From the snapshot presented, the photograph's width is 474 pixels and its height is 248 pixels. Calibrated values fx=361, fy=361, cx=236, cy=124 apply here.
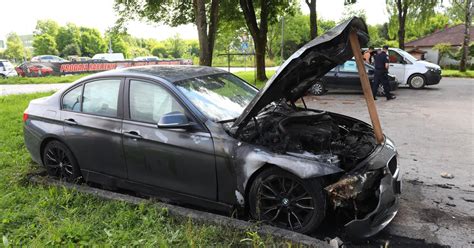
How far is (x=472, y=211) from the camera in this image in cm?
399

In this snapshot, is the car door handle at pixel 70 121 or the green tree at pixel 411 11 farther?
the green tree at pixel 411 11

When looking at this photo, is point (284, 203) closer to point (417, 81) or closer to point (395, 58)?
point (395, 58)

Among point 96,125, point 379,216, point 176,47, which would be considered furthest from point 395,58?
point 176,47

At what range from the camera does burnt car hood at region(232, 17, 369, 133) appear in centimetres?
321

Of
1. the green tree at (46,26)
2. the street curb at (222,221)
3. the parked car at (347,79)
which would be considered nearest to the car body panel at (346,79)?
the parked car at (347,79)

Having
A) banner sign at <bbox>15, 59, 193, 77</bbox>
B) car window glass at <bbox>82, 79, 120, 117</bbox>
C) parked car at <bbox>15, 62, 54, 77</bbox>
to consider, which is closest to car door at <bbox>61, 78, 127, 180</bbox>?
car window glass at <bbox>82, 79, 120, 117</bbox>

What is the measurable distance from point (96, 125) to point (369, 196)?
10.0ft

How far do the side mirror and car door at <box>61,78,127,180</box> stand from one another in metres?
0.75

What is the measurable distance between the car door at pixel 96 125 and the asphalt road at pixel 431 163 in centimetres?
291

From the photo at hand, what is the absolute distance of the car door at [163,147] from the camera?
11.8ft

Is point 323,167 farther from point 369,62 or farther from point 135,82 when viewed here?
point 369,62

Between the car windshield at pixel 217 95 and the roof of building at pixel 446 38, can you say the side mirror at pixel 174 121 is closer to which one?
the car windshield at pixel 217 95

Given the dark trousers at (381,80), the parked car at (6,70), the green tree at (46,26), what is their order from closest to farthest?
the dark trousers at (381,80) < the parked car at (6,70) < the green tree at (46,26)

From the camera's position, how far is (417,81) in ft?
50.7
